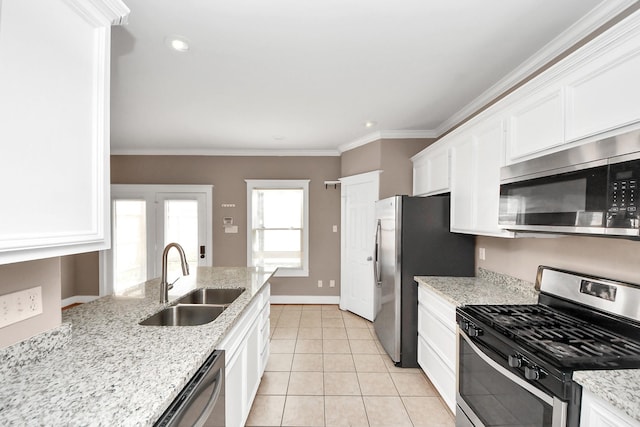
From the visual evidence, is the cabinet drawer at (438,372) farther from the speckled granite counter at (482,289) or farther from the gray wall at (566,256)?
the gray wall at (566,256)

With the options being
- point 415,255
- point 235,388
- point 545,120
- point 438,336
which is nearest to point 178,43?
point 235,388

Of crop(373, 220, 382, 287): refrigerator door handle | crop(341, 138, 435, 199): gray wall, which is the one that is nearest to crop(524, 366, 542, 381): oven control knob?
crop(373, 220, 382, 287): refrigerator door handle

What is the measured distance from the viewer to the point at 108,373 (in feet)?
3.28

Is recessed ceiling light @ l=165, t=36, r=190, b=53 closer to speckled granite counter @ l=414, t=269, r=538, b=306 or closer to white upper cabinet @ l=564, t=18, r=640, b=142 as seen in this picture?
white upper cabinet @ l=564, t=18, r=640, b=142

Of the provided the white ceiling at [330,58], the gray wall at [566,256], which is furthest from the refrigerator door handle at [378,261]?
the white ceiling at [330,58]

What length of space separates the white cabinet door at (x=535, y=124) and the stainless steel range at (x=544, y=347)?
2.58 feet

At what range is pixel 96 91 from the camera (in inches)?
40.3

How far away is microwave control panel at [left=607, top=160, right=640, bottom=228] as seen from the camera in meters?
1.08

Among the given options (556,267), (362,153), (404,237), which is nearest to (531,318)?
(556,267)

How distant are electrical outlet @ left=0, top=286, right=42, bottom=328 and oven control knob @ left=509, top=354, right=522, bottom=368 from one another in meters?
2.04

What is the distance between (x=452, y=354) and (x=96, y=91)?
2509 millimetres

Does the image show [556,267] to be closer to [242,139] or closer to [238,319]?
[238,319]

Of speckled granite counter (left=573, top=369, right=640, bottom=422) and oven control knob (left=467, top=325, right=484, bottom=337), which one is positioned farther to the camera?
oven control knob (left=467, top=325, right=484, bottom=337)

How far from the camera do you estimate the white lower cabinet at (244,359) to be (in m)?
1.54
